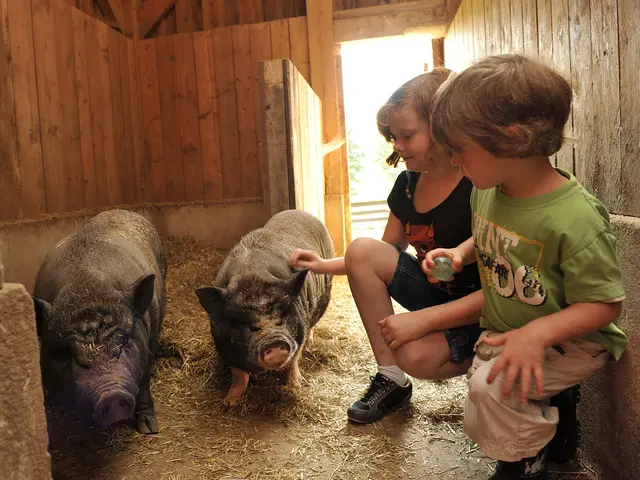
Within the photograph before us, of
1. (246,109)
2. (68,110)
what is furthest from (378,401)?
(246,109)

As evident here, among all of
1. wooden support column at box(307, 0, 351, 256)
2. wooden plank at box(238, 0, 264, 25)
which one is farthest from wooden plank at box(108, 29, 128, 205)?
wooden support column at box(307, 0, 351, 256)

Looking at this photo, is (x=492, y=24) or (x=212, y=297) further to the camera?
(x=492, y=24)

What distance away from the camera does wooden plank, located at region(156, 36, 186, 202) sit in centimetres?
704

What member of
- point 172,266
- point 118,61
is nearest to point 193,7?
point 118,61

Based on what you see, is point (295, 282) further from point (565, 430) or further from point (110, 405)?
point (565, 430)

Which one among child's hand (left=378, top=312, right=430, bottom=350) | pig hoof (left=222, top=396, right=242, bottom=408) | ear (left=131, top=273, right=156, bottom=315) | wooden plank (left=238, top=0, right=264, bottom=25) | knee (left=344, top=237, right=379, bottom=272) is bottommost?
pig hoof (left=222, top=396, right=242, bottom=408)

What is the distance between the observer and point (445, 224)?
94.8 inches

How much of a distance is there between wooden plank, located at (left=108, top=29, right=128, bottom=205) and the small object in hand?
17.7ft

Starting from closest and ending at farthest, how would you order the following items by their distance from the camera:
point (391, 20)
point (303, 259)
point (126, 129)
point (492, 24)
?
point (303, 259) → point (492, 24) → point (391, 20) → point (126, 129)

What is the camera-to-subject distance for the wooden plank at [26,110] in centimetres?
476

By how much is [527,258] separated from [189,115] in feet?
20.3

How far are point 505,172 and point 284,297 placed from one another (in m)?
1.47

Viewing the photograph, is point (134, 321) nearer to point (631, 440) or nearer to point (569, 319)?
point (569, 319)

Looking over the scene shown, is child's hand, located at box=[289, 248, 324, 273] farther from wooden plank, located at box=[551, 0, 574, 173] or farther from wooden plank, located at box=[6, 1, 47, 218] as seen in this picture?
wooden plank, located at box=[6, 1, 47, 218]
